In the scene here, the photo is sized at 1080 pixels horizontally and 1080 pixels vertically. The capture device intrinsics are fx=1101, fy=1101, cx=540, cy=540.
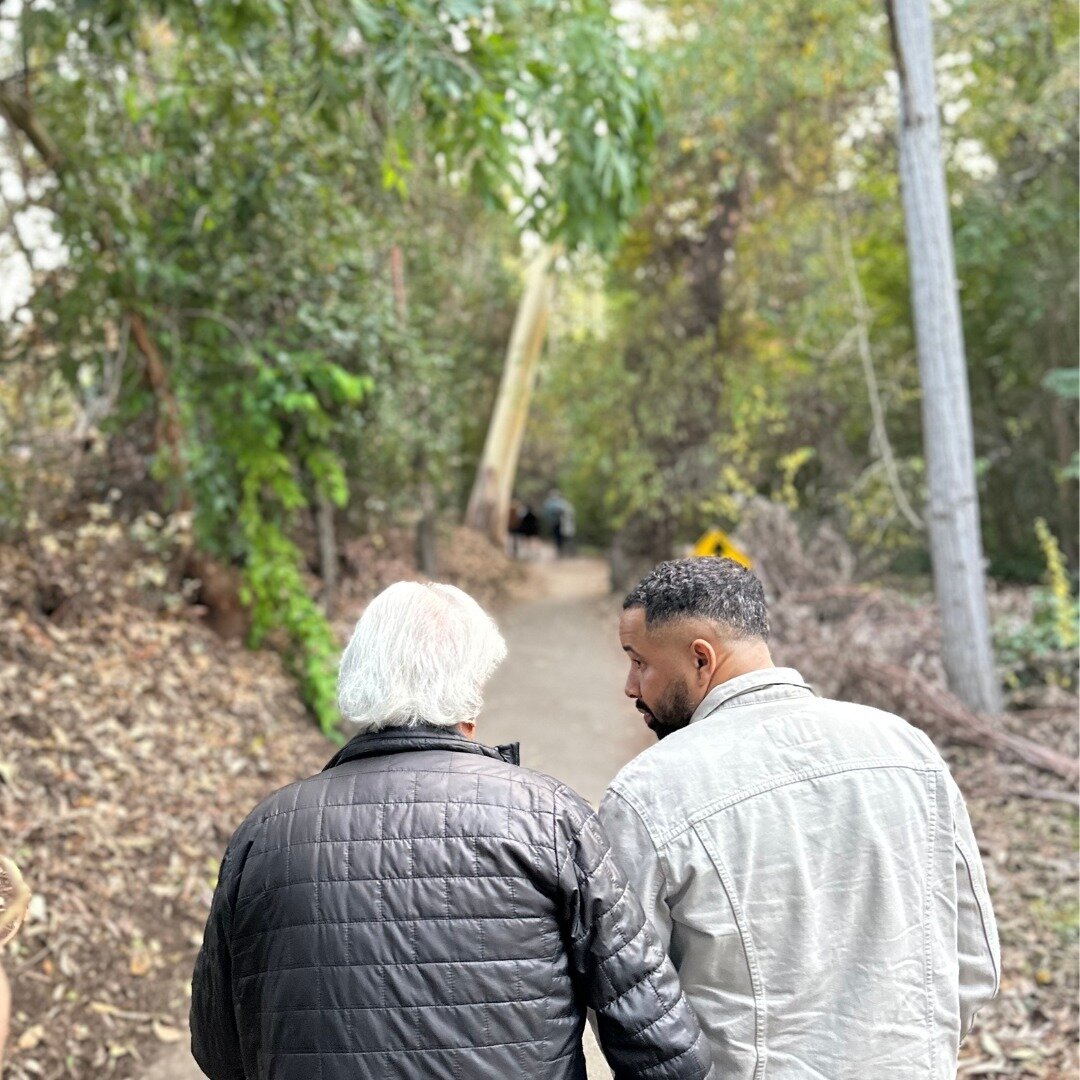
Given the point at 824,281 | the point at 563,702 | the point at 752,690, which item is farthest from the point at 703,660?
the point at 824,281

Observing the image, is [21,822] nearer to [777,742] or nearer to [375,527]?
[777,742]

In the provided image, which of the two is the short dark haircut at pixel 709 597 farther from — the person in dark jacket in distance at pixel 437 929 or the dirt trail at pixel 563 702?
the dirt trail at pixel 563 702

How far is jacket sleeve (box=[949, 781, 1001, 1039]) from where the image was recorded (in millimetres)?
2115

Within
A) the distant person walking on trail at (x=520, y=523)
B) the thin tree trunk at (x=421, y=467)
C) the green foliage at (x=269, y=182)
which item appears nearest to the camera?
the green foliage at (x=269, y=182)

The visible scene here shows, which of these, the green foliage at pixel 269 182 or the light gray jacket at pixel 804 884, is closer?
the light gray jacket at pixel 804 884

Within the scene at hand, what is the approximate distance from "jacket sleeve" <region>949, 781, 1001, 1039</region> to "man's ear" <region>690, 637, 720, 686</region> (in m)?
0.50

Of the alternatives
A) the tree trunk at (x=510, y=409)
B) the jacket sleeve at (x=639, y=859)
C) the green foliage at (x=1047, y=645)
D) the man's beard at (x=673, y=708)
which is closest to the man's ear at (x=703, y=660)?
the man's beard at (x=673, y=708)

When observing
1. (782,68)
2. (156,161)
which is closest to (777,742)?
(156,161)

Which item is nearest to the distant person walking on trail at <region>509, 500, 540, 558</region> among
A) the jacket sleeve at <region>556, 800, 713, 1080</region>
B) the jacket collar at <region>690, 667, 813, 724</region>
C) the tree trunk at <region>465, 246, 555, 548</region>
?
the tree trunk at <region>465, 246, 555, 548</region>

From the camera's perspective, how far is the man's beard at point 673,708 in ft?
7.35

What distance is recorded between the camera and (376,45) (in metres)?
5.96

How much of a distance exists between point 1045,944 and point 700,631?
14.3 ft

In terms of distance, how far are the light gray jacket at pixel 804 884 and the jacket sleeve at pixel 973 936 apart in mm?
28

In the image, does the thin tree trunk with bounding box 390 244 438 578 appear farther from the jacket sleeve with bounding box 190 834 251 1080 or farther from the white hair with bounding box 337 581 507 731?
the jacket sleeve with bounding box 190 834 251 1080
